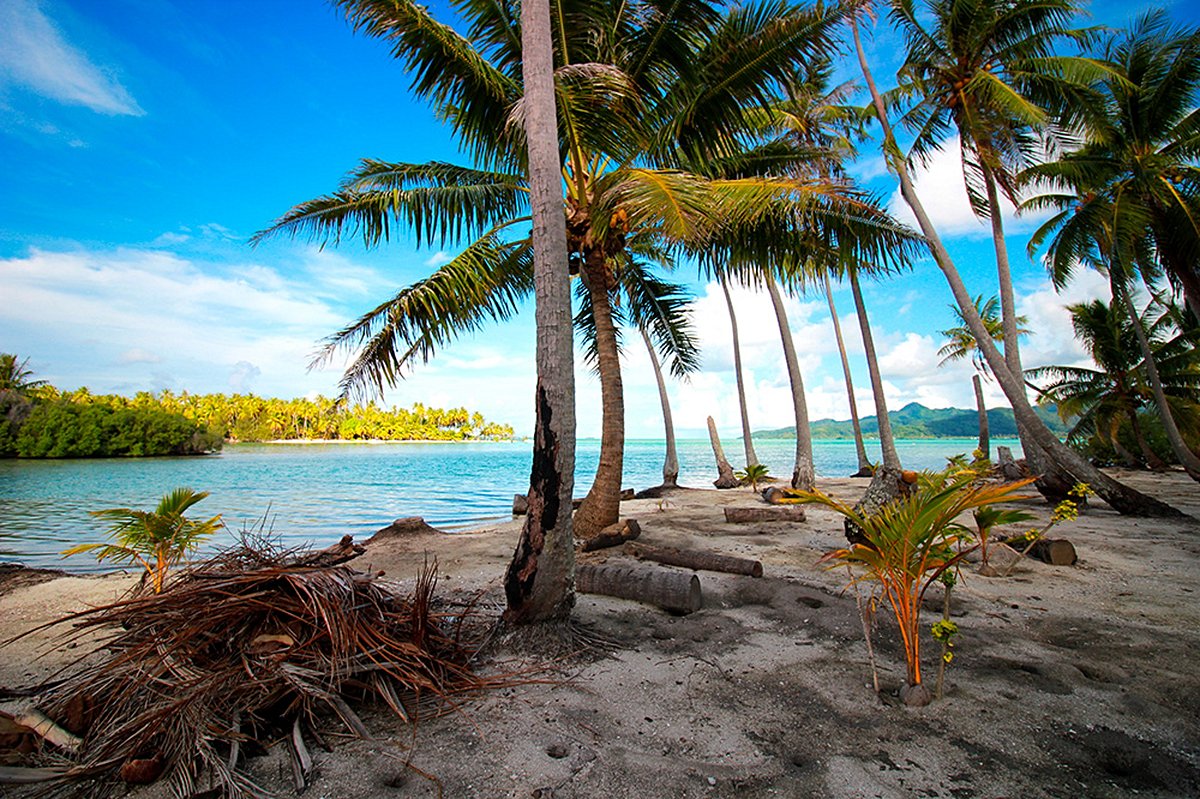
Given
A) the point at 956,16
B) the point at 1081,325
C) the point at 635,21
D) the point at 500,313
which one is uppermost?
the point at 956,16

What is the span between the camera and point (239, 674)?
2.79m

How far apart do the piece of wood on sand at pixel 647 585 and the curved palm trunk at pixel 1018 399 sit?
8373 millimetres

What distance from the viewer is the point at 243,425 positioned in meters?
97.8

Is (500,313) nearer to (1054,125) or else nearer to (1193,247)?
(1054,125)

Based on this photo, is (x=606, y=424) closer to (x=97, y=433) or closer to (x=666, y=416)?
(x=666, y=416)

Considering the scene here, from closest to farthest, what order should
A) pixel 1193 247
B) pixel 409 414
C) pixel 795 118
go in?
1. pixel 1193 247
2. pixel 795 118
3. pixel 409 414

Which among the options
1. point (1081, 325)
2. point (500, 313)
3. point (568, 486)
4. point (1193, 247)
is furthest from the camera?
point (1081, 325)

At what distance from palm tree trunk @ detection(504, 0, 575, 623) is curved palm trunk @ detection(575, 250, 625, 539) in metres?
3.89

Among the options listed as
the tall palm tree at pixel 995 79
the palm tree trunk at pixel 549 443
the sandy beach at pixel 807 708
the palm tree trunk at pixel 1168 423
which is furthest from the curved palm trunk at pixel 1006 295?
the palm tree trunk at pixel 549 443

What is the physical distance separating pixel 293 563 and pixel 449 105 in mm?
6888

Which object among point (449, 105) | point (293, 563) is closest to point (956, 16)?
point (449, 105)

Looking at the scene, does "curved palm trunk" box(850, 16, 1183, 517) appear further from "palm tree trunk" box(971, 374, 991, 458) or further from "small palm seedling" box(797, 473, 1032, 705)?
"palm tree trunk" box(971, 374, 991, 458)

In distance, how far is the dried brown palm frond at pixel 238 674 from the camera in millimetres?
2408

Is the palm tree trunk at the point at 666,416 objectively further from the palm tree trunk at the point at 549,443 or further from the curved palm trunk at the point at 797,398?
the palm tree trunk at the point at 549,443
